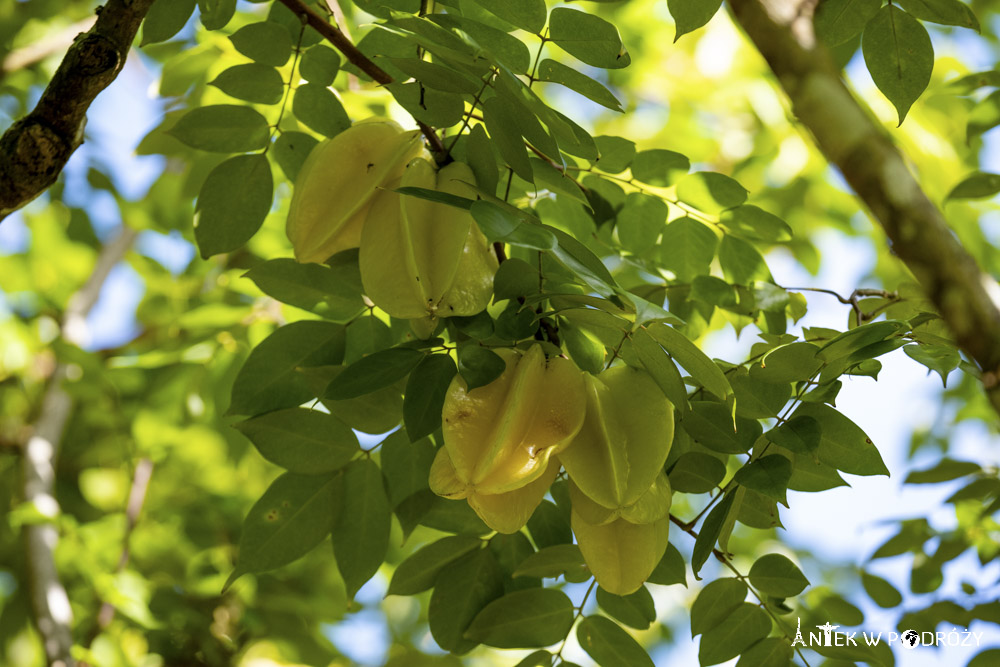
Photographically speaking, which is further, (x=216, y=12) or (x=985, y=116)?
(x=985, y=116)

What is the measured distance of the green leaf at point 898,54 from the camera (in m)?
1.18

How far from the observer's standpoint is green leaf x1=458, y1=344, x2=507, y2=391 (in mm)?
1032

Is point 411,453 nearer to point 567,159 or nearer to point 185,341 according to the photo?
point 567,159

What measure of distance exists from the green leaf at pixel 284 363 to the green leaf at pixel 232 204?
0.18 metres

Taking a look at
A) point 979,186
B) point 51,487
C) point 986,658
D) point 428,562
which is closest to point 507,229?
point 428,562

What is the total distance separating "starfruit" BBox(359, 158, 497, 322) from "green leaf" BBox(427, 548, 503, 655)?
359 millimetres

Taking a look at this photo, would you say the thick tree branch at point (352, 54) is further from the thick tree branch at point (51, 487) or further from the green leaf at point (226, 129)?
Answer: the thick tree branch at point (51, 487)

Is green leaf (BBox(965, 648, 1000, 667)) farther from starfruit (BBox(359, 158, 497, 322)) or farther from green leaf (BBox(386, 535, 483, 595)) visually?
starfruit (BBox(359, 158, 497, 322))

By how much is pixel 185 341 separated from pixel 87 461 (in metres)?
1.27

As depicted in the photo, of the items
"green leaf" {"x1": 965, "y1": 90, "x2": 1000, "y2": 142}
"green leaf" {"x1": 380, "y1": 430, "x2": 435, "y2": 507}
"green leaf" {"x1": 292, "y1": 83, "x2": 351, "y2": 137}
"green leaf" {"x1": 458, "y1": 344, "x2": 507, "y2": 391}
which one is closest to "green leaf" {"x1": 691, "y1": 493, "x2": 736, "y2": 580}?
"green leaf" {"x1": 458, "y1": 344, "x2": 507, "y2": 391}

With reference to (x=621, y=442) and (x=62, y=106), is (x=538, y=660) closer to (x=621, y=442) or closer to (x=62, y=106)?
(x=621, y=442)

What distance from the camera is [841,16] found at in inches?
47.4

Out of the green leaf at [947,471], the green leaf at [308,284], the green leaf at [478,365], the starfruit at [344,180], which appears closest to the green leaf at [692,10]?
the starfruit at [344,180]

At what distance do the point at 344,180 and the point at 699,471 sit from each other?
635 millimetres
